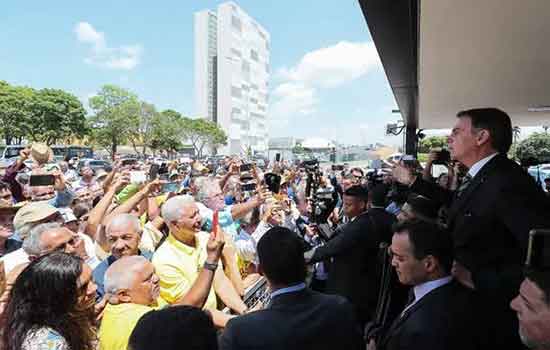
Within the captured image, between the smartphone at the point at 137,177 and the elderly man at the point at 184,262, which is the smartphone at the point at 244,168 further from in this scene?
the elderly man at the point at 184,262

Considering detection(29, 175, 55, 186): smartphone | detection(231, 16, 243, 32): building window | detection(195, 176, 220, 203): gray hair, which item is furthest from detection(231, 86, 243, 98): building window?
detection(29, 175, 55, 186): smartphone

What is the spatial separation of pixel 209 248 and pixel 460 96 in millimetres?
8224

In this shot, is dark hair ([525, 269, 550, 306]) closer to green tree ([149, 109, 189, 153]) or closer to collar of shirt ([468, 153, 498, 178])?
collar of shirt ([468, 153, 498, 178])

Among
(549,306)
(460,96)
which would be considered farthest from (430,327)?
(460,96)

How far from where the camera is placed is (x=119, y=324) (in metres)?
1.75

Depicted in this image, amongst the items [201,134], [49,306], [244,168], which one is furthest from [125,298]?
[201,134]

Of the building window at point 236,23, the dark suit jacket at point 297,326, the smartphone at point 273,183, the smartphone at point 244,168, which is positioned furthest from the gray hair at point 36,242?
the building window at point 236,23

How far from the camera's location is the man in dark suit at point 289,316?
1.70m

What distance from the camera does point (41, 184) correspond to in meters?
3.83

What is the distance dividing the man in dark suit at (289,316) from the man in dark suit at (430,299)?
25 cm

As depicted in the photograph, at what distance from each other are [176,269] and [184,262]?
0.08 m

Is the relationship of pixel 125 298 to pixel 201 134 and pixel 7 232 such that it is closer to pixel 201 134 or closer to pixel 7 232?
pixel 7 232

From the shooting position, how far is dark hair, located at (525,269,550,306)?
4.10 feet

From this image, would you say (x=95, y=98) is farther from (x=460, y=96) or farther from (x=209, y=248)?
(x=209, y=248)
